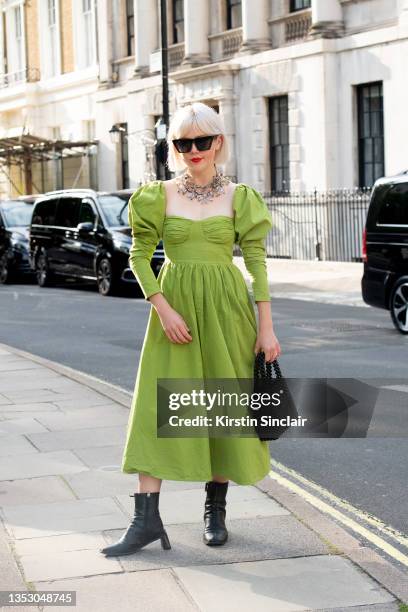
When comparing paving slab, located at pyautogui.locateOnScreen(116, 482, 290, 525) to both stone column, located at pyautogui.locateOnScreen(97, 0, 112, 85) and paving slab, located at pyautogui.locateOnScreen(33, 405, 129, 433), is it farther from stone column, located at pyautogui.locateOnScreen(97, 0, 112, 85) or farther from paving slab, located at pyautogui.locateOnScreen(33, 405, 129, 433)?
stone column, located at pyautogui.locateOnScreen(97, 0, 112, 85)

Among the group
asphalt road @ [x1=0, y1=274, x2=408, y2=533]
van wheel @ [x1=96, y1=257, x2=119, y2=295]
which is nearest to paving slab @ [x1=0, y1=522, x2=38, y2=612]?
asphalt road @ [x1=0, y1=274, x2=408, y2=533]

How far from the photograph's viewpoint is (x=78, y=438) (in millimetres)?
7859

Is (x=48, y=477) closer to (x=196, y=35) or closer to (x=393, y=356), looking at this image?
(x=393, y=356)

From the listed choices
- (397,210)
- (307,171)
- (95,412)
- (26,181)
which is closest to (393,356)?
(397,210)

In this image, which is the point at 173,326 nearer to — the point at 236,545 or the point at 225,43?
the point at 236,545

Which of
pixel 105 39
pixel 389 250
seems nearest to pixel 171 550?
pixel 389 250

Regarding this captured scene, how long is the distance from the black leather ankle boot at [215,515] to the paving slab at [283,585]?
0.29 m

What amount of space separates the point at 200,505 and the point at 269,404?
0.95 metres

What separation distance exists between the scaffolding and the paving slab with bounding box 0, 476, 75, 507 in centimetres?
3130

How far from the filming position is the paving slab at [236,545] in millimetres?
5141

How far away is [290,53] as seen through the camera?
28750 millimetres

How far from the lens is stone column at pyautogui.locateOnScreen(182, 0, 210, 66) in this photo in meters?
32.8

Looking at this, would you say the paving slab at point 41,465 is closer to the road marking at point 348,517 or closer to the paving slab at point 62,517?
the paving slab at point 62,517

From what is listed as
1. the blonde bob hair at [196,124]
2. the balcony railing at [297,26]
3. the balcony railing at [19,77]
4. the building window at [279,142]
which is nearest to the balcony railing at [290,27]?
the balcony railing at [297,26]
